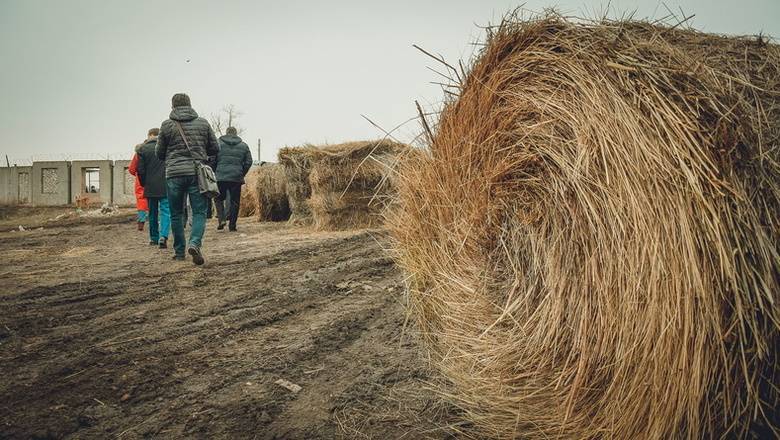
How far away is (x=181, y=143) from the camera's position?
18.4 feet

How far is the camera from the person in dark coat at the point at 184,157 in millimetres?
5598

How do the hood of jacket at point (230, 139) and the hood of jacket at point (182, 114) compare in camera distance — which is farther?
the hood of jacket at point (230, 139)

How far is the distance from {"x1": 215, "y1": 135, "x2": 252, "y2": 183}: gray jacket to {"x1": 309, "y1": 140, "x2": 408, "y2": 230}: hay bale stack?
64.5 inches

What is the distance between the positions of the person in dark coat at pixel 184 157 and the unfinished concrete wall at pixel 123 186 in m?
27.5

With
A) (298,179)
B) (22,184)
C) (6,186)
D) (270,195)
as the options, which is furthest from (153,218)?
(6,186)

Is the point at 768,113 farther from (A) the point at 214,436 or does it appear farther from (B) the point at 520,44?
(A) the point at 214,436

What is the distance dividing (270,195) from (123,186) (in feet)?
72.0

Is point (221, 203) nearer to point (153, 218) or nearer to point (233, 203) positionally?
point (233, 203)

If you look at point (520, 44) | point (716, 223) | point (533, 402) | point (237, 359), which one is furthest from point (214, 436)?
point (520, 44)

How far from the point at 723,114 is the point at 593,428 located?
109 centimetres

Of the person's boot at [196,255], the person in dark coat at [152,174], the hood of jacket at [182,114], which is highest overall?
the hood of jacket at [182,114]

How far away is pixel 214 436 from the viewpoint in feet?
6.36

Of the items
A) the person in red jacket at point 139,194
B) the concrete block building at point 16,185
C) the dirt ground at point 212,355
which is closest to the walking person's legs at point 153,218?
the person in red jacket at point 139,194

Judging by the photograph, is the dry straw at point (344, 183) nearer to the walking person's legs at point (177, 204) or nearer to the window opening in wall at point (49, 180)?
the walking person's legs at point (177, 204)
